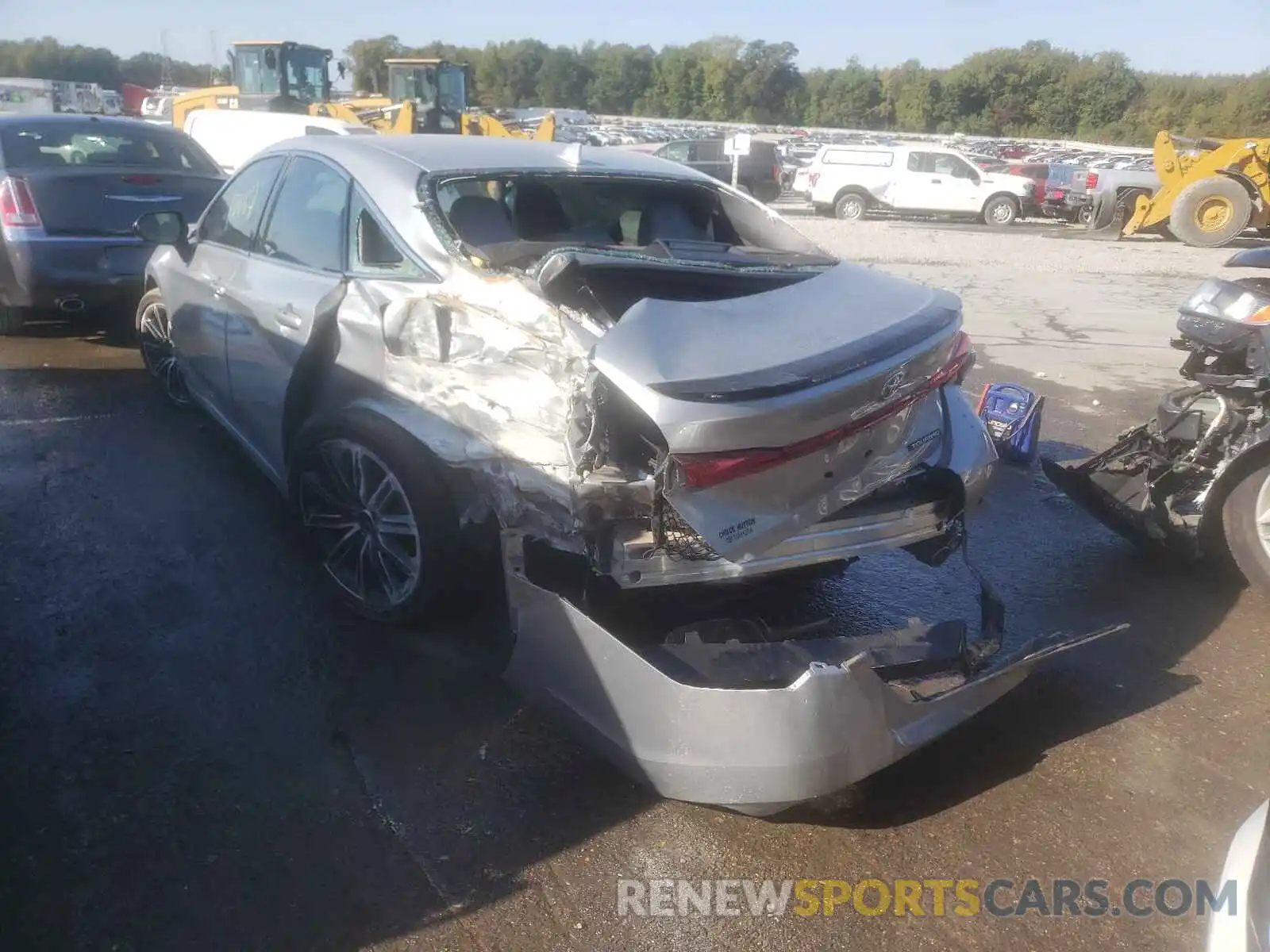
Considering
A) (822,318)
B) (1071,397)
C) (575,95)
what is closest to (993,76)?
(575,95)

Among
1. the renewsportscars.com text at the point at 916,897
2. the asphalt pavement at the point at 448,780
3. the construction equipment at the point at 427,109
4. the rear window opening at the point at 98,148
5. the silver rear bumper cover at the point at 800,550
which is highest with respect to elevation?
the construction equipment at the point at 427,109

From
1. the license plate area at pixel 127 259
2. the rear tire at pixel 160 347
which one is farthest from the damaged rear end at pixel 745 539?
the license plate area at pixel 127 259

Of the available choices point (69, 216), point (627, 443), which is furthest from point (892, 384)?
point (69, 216)

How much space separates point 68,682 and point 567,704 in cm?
A: 180

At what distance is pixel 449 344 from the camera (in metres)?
3.18

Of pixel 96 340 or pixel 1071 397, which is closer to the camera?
pixel 1071 397

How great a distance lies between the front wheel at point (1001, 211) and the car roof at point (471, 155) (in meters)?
20.3

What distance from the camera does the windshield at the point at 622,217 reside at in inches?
142

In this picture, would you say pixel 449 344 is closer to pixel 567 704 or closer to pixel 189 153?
pixel 567 704

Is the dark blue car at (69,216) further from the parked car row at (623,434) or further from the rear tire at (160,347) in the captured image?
the parked car row at (623,434)

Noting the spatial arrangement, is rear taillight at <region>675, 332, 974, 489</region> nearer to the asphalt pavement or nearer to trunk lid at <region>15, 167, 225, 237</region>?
the asphalt pavement

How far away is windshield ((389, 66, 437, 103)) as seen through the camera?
66.1 feet

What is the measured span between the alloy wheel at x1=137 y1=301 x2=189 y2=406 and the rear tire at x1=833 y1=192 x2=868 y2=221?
18795 mm

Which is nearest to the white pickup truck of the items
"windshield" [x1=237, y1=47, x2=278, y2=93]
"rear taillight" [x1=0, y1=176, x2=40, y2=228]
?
"windshield" [x1=237, y1=47, x2=278, y2=93]
